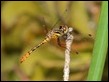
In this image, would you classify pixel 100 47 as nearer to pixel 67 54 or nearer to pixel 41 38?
pixel 67 54

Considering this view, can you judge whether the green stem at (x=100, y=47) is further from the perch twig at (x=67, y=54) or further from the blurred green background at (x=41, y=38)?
the blurred green background at (x=41, y=38)

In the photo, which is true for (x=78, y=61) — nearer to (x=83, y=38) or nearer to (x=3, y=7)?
(x=83, y=38)

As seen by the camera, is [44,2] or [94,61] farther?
[44,2]

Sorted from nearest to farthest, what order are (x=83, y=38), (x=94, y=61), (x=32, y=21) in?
(x=94, y=61) < (x=83, y=38) < (x=32, y=21)

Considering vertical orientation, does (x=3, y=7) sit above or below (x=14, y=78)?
above

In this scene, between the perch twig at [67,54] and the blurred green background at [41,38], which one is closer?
the perch twig at [67,54]

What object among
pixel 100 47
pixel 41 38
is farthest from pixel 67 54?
pixel 41 38

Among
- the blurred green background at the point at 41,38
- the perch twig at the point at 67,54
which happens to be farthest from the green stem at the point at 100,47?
the blurred green background at the point at 41,38

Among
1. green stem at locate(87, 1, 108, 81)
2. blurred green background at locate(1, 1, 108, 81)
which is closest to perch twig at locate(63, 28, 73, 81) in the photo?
green stem at locate(87, 1, 108, 81)

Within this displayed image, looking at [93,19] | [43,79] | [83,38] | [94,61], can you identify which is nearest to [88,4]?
[93,19]
